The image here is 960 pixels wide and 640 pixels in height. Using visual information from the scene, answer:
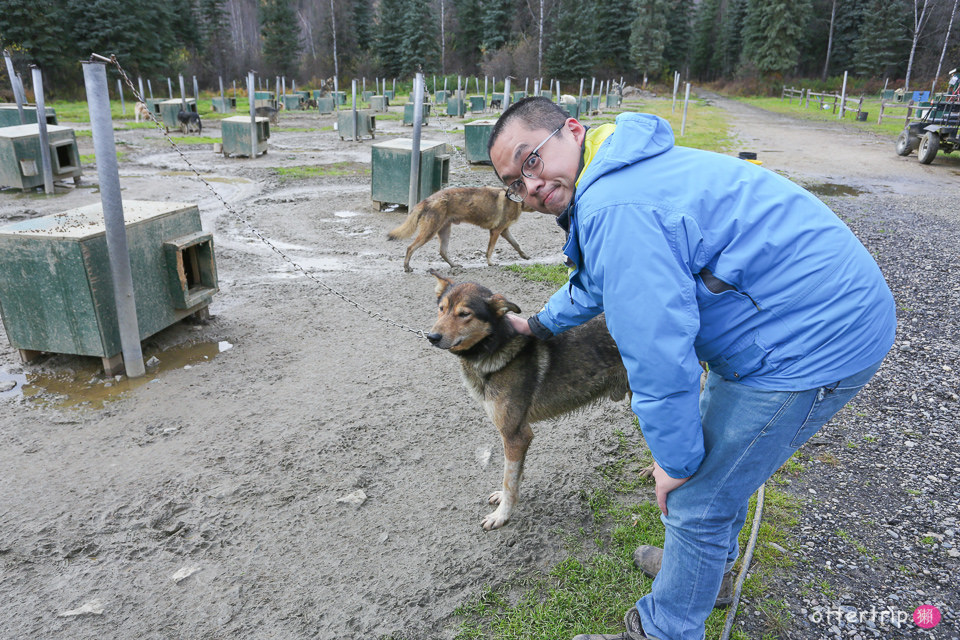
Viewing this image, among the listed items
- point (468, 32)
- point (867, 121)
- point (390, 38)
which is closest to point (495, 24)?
point (468, 32)

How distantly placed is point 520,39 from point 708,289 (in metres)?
65.2

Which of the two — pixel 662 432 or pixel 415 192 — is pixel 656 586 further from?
pixel 415 192

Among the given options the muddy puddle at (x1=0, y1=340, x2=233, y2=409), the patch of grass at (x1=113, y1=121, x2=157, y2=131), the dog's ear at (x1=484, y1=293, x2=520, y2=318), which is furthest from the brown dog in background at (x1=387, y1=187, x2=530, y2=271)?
the patch of grass at (x1=113, y1=121, x2=157, y2=131)

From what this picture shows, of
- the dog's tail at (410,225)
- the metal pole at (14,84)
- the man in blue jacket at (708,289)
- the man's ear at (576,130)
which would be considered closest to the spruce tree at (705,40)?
the metal pole at (14,84)

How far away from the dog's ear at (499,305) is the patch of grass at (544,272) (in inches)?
163

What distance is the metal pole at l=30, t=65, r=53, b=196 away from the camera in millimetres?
10812

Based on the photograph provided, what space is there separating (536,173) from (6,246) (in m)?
4.83

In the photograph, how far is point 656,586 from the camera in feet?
7.48

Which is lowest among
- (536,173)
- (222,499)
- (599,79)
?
(222,499)

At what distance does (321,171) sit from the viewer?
15.1 metres

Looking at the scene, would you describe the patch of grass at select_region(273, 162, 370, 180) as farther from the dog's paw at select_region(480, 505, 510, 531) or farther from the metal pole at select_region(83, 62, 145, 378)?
the dog's paw at select_region(480, 505, 510, 531)

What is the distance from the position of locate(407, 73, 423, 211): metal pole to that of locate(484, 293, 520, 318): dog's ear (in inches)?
280

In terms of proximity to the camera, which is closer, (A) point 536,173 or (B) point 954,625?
(A) point 536,173

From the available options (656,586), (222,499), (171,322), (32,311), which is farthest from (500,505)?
(32,311)
